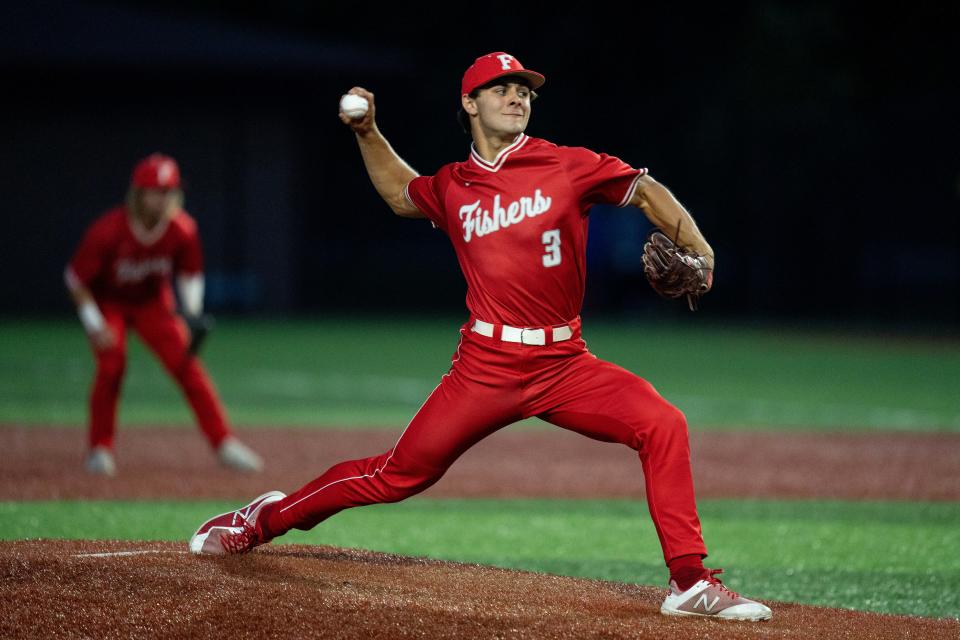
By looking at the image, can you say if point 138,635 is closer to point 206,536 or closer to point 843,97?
point 206,536

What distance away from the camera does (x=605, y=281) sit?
39.1m

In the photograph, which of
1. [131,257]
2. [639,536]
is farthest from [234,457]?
[639,536]

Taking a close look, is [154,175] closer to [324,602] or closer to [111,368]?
[111,368]

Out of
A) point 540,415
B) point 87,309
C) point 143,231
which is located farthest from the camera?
point 143,231

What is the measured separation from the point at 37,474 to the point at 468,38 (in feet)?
116

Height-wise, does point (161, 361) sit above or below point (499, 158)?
below

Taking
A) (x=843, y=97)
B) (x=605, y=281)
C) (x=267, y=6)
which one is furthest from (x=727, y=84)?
(x=267, y=6)

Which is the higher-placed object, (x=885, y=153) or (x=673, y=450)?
(x=885, y=153)

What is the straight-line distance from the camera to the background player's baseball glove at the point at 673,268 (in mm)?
5379

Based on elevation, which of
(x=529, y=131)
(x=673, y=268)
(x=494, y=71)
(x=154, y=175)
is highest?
(x=529, y=131)

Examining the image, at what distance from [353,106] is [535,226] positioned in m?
1.03

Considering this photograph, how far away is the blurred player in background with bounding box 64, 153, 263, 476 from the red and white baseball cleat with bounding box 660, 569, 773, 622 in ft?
18.8

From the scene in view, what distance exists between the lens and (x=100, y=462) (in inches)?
400

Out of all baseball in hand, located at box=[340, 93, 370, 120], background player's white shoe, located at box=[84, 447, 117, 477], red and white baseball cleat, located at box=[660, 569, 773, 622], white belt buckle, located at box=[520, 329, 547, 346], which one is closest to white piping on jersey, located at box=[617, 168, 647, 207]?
white belt buckle, located at box=[520, 329, 547, 346]
